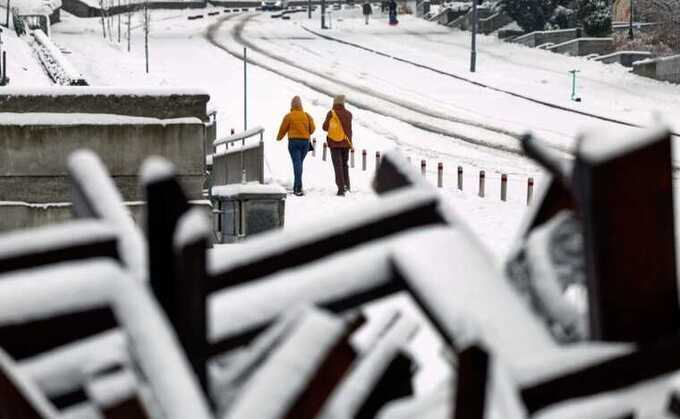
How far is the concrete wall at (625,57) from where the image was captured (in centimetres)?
4384

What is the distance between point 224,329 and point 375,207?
359 millimetres

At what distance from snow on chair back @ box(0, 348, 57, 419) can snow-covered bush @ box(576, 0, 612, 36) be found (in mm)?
49312

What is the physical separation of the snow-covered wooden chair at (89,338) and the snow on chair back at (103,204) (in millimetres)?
122

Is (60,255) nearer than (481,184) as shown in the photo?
Yes

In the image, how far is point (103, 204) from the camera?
219 cm

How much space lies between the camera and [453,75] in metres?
41.4

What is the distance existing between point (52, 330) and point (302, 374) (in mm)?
444

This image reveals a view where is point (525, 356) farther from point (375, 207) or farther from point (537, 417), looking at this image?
point (375, 207)

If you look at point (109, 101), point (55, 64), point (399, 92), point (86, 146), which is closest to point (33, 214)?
point (86, 146)

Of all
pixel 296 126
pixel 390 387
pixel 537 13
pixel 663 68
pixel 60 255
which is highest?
pixel 60 255

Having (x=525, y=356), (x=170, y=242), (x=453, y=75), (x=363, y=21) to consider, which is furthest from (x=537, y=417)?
(x=363, y=21)

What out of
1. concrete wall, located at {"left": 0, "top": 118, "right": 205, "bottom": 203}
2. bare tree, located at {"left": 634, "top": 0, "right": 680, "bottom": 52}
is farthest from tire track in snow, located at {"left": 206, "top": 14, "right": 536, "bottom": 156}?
concrete wall, located at {"left": 0, "top": 118, "right": 205, "bottom": 203}

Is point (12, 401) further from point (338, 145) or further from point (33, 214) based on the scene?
point (338, 145)

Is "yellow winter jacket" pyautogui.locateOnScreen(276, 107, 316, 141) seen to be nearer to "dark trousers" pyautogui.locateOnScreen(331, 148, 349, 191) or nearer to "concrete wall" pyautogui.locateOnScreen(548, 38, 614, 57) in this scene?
"dark trousers" pyautogui.locateOnScreen(331, 148, 349, 191)
